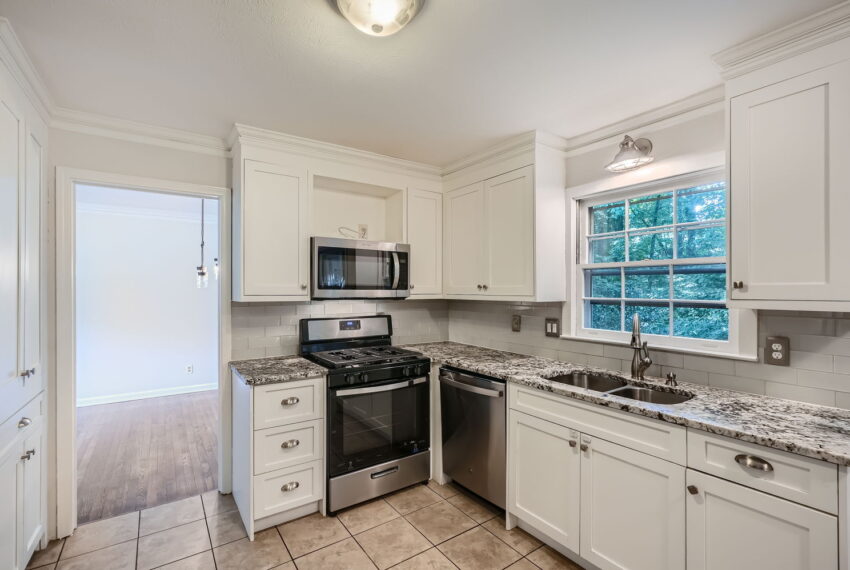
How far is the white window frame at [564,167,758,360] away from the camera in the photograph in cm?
196

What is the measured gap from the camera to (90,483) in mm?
2883

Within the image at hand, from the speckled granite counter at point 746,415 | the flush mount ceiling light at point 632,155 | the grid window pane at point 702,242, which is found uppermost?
the flush mount ceiling light at point 632,155

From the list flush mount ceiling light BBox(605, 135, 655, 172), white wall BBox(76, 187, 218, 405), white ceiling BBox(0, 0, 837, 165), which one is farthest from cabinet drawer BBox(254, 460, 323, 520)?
white wall BBox(76, 187, 218, 405)

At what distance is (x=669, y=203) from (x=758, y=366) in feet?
3.15

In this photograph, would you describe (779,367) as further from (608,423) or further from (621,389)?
(608,423)

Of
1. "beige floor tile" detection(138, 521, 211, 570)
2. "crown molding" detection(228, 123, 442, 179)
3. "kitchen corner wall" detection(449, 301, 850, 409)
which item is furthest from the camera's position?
"crown molding" detection(228, 123, 442, 179)

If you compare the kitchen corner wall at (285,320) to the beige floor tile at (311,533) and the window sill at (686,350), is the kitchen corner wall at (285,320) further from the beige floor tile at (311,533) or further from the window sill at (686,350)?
the window sill at (686,350)

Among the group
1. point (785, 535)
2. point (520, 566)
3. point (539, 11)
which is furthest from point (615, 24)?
point (520, 566)

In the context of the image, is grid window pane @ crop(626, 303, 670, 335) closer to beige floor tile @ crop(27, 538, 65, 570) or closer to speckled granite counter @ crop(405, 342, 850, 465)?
speckled granite counter @ crop(405, 342, 850, 465)

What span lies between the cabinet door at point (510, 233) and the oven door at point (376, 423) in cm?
90

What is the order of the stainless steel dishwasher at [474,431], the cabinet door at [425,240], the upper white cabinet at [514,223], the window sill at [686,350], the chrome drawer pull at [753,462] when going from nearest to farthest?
1. the chrome drawer pull at [753,462]
2. the window sill at [686,350]
3. the stainless steel dishwasher at [474,431]
4. the upper white cabinet at [514,223]
5. the cabinet door at [425,240]

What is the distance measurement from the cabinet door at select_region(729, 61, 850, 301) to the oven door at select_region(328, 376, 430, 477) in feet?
6.15

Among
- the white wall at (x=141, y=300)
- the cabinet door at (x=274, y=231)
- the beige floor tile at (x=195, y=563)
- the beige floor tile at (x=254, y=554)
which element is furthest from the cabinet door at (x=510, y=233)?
the white wall at (x=141, y=300)

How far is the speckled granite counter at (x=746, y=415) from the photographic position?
4.29ft
